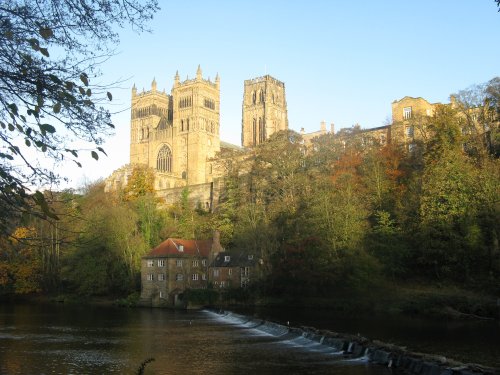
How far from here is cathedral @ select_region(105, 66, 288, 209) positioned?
10306 centimetres

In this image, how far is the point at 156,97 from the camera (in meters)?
116

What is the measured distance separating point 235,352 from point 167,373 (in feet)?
16.3

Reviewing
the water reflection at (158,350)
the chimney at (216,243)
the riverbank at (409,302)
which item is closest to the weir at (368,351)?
the water reflection at (158,350)

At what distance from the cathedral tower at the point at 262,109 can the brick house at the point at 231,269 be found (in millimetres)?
62707

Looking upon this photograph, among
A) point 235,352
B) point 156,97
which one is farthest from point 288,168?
point 156,97

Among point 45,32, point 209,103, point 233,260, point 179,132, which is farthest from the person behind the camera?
point 209,103

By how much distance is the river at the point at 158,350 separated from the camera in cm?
1983

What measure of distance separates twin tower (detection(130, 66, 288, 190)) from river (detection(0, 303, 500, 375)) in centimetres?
6183

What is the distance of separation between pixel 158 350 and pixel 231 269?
3125 cm

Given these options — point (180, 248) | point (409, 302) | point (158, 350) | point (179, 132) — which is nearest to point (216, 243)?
point (180, 248)

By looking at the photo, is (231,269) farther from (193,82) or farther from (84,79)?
(193,82)

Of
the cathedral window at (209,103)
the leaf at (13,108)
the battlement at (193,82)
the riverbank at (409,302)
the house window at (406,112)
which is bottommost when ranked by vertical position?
the riverbank at (409,302)

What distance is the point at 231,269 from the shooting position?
55.2 meters

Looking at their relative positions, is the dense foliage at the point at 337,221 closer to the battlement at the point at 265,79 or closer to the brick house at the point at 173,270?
the brick house at the point at 173,270
